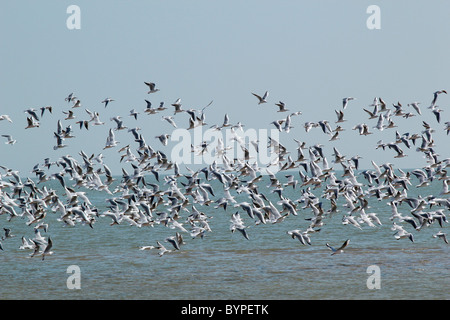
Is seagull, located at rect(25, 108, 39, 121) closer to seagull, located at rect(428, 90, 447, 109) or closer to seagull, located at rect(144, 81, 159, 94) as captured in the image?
seagull, located at rect(144, 81, 159, 94)

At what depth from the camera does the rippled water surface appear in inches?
1240

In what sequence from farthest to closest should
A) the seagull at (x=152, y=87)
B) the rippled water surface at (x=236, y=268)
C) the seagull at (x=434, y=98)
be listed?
the seagull at (x=434, y=98)
the seagull at (x=152, y=87)
the rippled water surface at (x=236, y=268)

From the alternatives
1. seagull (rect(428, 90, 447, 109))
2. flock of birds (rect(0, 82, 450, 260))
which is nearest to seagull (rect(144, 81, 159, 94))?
flock of birds (rect(0, 82, 450, 260))

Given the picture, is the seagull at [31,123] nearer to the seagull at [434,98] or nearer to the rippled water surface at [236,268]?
the rippled water surface at [236,268]

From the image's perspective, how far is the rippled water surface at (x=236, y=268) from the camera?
3150cm

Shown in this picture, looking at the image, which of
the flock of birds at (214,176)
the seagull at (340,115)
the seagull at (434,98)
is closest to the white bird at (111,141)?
the flock of birds at (214,176)

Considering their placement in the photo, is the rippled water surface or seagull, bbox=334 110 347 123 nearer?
the rippled water surface

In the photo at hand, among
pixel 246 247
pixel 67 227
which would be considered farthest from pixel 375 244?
pixel 67 227

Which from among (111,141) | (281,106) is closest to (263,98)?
(281,106)

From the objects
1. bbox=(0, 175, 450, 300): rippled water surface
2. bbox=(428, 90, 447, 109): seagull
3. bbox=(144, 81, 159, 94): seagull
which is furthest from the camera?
bbox=(428, 90, 447, 109): seagull

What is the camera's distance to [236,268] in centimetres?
3750

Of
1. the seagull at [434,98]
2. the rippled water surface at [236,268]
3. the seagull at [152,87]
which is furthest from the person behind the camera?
the seagull at [434,98]

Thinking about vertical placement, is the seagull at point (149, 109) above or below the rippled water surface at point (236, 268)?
above
